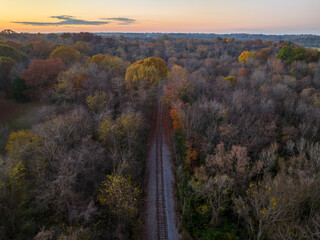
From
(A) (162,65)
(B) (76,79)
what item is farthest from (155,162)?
(A) (162,65)

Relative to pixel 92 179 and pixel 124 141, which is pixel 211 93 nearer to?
pixel 124 141

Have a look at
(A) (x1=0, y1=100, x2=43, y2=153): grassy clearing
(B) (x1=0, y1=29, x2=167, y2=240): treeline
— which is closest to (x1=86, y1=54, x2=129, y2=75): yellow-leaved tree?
(B) (x1=0, y1=29, x2=167, y2=240): treeline

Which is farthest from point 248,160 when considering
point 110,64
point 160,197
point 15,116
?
point 110,64

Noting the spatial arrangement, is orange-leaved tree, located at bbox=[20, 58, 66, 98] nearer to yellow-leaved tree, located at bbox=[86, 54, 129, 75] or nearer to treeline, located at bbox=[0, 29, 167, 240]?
treeline, located at bbox=[0, 29, 167, 240]

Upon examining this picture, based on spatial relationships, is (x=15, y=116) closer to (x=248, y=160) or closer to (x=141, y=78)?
(x=141, y=78)

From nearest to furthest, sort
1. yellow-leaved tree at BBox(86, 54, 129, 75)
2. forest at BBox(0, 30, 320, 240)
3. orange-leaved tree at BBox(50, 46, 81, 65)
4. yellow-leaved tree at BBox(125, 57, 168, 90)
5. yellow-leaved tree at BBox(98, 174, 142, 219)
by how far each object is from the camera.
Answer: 1. forest at BBox(0, 30, 320, 240)
2. yellow-leaved tree at BBox(98, 174, 142, 219)
3. yellow-leaved tree at BBox(125, 57, 168, 90)
4. yellow-leaved tree at BBox(86, 54, 129, 75)
5. orange-leaved tree at BBox(50, 46, 81, 65)

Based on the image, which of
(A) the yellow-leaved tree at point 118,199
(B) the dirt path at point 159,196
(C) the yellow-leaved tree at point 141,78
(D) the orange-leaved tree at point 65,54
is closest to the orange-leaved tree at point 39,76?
(D) the orange-leaved tree at point 65,54
